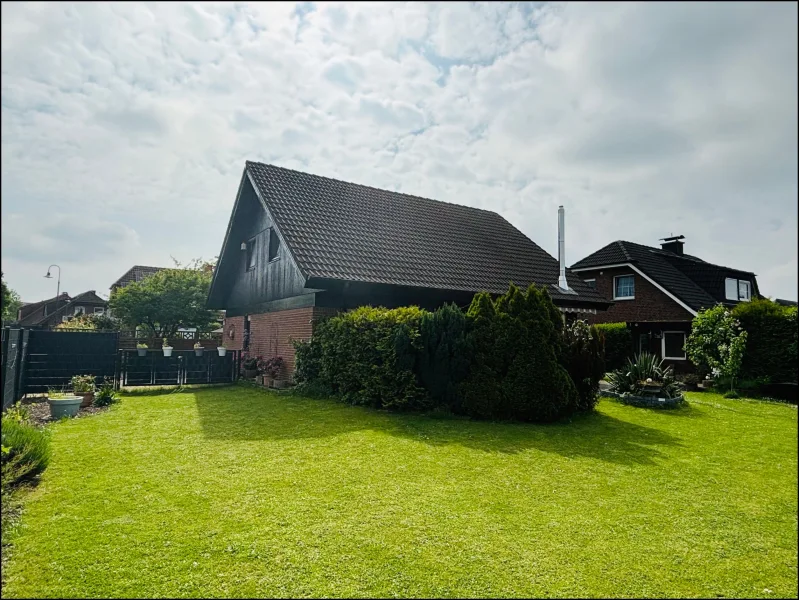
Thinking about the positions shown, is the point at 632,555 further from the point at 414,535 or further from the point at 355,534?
the point at 355,534

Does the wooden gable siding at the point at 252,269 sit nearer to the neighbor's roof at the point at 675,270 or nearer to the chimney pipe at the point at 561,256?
the chimney pipe at the point at 561,256

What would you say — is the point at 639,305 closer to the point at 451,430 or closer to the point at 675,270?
the point at 675,270

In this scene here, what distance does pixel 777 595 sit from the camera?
304 centimetres

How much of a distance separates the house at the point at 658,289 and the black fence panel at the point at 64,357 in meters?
18.3

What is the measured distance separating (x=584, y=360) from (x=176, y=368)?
472 inches

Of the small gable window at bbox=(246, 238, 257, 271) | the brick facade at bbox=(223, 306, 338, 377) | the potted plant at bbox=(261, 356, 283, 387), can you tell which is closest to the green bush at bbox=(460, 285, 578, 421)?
the brick facade at bbox=(223, 306, 338, 377)

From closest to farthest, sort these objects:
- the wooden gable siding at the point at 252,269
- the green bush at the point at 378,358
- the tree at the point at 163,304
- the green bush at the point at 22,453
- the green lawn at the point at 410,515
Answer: the green lawn at the point at 410,515
the green bush at the point at 22,453
the green bush at the point at 378,358
the wooden gable siding at the point at 252,269
the tree at the point at 163,304

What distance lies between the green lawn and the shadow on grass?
7cm

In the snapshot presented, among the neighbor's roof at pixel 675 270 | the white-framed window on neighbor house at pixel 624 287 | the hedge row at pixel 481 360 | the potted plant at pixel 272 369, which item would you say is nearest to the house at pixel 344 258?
the potted plant at pixel 272 369

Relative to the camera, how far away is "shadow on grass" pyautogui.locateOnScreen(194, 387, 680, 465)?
715cm

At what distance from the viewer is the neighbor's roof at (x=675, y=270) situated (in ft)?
78.2

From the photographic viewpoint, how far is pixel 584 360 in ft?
33.1

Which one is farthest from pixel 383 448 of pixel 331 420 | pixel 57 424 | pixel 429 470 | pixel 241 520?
pixel 57 424

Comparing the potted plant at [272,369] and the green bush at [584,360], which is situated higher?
the green bush at [584,360]
